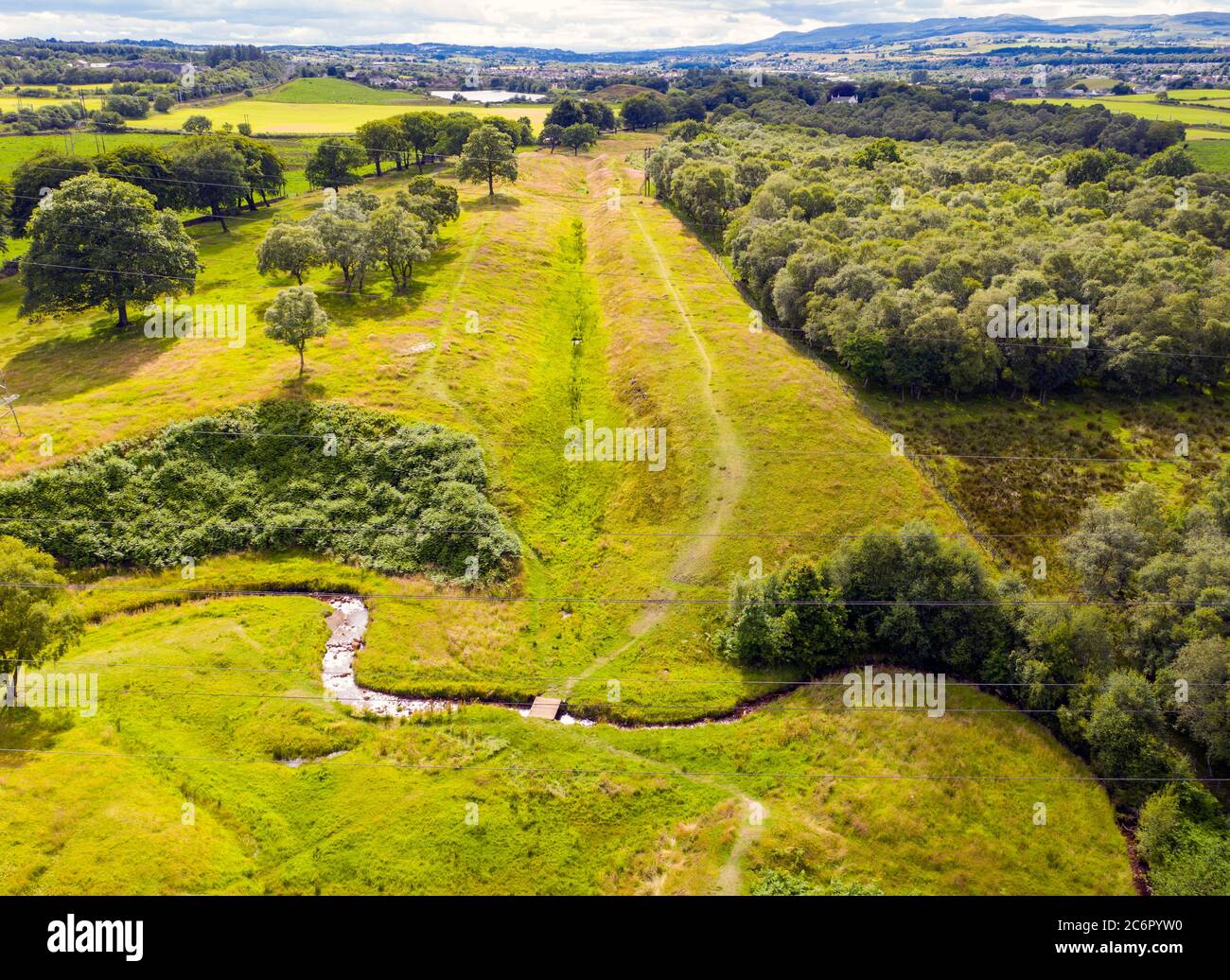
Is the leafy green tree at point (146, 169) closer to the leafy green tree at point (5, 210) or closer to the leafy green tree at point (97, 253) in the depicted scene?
the leafy green tree at point (5, 210)

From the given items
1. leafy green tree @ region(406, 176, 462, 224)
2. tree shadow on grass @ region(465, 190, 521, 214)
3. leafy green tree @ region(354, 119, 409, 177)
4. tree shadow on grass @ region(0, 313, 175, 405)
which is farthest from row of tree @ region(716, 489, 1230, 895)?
leafy green tree @ region(354, 119, 409, 177)

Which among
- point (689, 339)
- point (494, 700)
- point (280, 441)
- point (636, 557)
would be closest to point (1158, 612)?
point (636, 557)

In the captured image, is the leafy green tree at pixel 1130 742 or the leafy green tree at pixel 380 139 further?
the leafy green tree at pixel 380 139

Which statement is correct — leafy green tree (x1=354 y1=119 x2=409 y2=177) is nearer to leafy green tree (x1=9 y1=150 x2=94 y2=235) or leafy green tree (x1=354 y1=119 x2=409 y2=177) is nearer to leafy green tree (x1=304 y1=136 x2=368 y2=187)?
leafy green tree (x1=304 y1=136 x2=368 y2=187)

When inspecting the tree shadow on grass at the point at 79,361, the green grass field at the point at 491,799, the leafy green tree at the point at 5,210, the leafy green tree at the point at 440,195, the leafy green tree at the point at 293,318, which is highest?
the leafy green tree at the point at 440,195

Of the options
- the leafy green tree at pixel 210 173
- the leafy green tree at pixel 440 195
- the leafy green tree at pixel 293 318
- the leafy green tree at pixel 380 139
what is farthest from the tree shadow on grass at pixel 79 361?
the leafy green tree at pixel 380 139

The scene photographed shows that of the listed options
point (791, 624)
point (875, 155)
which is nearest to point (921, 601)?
point (791, 624)
